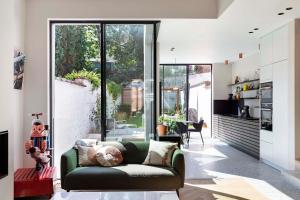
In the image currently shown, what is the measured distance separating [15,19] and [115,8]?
1640 millimetres

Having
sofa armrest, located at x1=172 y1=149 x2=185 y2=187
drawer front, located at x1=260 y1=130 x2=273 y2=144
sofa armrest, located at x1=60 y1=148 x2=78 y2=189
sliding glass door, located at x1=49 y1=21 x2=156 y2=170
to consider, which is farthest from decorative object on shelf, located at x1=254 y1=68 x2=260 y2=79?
sofa armrest, located at x1=60 y1=148 x2=78 y2=189

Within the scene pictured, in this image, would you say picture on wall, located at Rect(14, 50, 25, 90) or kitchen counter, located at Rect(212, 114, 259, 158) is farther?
kitchen counter, located at Rect(212, 114, 259, 158)

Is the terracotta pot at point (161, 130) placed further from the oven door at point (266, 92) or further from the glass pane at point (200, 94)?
the glass pane at point (200, 94)

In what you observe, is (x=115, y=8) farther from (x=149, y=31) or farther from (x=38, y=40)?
(x=38, y=40)

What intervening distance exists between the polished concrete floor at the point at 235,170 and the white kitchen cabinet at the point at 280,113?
1.12 ft

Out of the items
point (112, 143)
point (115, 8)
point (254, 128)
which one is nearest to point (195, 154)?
point (254, 128)

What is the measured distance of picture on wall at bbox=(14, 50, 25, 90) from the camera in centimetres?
478

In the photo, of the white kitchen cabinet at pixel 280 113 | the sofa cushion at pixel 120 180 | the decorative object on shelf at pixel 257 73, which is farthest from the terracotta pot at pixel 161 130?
the decorative object on shelf at pixel 257 73

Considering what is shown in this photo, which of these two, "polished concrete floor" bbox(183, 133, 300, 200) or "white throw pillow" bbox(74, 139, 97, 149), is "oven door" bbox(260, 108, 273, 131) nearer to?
"polished concrete floor" bbox(183, 133, 300, 200)

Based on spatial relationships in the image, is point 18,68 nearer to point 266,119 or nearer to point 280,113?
point 280,113

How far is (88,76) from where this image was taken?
563 cm

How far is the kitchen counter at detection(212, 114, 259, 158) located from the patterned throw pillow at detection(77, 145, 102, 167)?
428 cm

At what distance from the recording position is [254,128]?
289 inches

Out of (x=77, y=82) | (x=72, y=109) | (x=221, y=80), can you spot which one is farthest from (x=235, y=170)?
(x=221, y=80)
